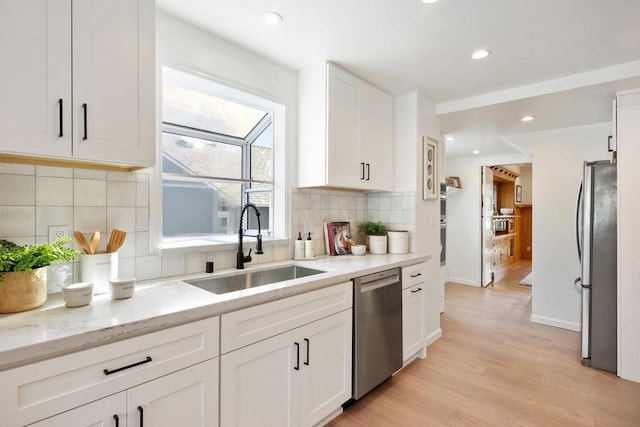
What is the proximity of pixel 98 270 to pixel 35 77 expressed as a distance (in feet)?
2.63

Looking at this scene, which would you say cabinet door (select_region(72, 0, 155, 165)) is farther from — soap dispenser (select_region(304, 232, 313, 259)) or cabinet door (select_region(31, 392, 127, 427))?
soap dispenser (select_region(304, 232, 313, 259))

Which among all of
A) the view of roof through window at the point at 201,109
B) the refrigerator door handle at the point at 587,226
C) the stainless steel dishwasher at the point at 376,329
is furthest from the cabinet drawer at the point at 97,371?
the refrigerator door handle at the point at 587,226

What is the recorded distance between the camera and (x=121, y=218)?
1627mm

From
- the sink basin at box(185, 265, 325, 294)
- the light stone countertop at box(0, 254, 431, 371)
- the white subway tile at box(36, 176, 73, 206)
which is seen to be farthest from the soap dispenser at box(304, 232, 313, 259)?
the white subway tile at box(36, 176, 73, 206)

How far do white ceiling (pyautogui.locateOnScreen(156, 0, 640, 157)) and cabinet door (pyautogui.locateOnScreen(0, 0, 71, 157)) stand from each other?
0.68 metres

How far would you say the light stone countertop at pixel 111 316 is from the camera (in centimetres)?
91

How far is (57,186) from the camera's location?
56.4 inches

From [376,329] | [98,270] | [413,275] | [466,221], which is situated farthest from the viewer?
[466,221]

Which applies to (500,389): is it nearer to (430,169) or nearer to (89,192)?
(430,169)

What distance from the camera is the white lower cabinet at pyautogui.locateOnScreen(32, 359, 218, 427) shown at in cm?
99

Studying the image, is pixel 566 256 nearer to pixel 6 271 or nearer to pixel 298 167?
pixel 298 167

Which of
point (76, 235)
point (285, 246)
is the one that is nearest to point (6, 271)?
point (76, 235)

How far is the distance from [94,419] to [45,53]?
131 centimetres

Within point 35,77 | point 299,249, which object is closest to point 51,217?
point 35,77
